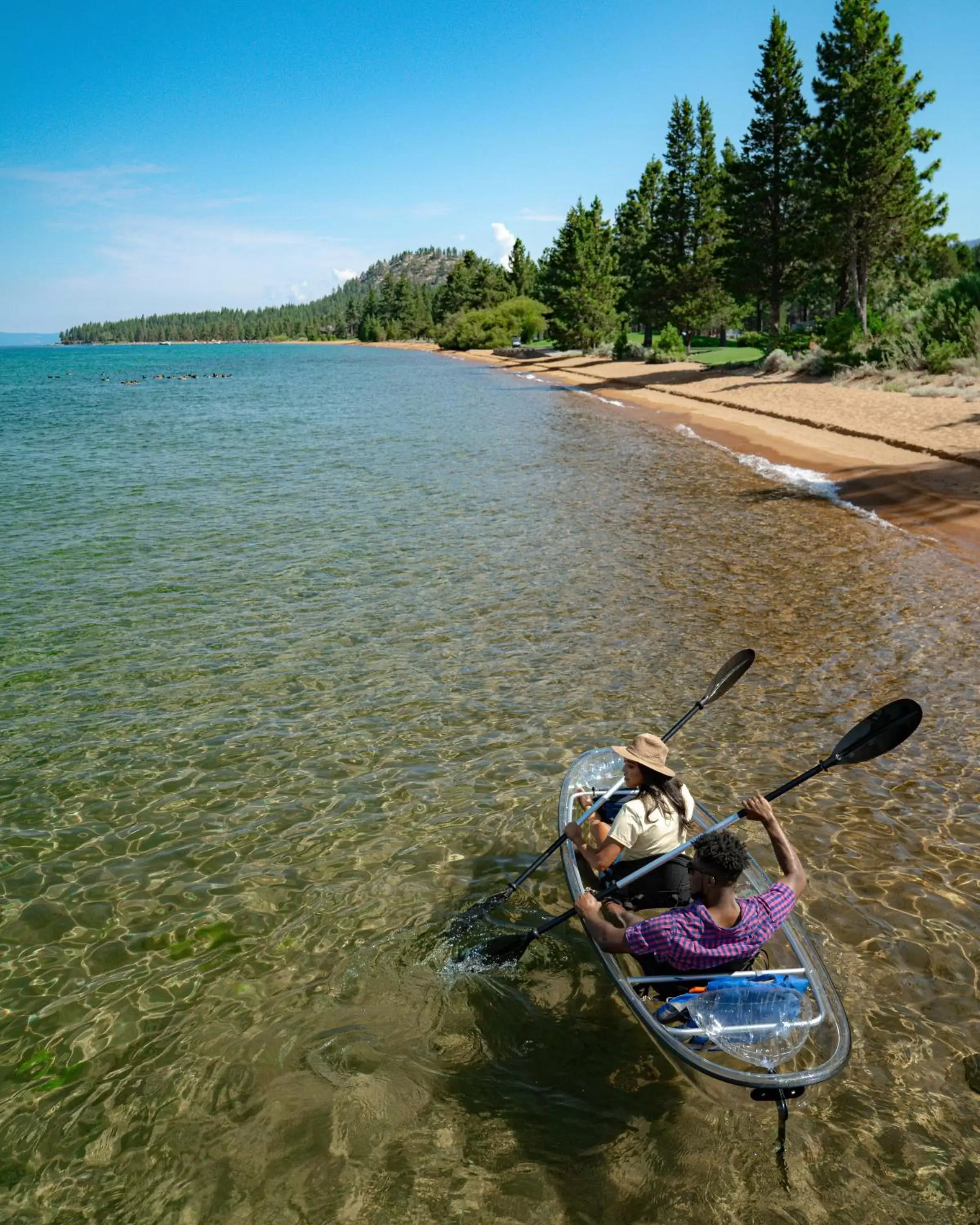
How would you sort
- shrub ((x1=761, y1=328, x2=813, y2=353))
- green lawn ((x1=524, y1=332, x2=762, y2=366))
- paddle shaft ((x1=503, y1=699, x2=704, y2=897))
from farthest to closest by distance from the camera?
1. green lawn ((x1=524, y1=332, x2=762, y2=366))
2. shrub ((x1=761, y1=328, x2=813, y2=353))
3. paddle shaft ((x1=503, y1=699, x2=704, y2=897))

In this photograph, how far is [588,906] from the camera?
532 centimetres

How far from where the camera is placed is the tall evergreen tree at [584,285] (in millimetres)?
83188

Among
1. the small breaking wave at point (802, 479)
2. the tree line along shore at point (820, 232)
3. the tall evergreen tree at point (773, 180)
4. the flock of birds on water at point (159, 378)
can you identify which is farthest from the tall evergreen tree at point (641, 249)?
the flock of birds on water at point (159, 378)

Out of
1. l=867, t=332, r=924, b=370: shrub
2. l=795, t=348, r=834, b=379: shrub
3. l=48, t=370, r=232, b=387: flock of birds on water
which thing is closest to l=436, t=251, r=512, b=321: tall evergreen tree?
l=48, t=370, r=232, b=387: flock of birds on water

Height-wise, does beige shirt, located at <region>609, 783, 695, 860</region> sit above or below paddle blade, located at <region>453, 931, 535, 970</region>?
above

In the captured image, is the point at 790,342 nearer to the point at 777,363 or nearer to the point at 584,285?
the point at 777,363

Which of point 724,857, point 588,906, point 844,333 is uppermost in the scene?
point 844,333

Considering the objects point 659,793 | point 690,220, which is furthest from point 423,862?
point 690,220

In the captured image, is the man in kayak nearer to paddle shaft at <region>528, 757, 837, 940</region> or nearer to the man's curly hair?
the man's curly hair

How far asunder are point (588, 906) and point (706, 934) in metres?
0.89

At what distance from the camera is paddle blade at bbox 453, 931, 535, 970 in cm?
596

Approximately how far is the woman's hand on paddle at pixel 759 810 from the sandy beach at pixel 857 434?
13.8 meters

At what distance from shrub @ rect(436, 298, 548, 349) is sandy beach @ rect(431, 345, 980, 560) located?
69.9 m

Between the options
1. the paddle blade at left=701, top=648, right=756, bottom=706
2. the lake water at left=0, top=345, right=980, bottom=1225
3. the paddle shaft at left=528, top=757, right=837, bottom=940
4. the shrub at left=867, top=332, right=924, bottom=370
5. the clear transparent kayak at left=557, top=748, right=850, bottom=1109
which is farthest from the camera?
the shrub at left=867, top=332, right=924, bottom=370
